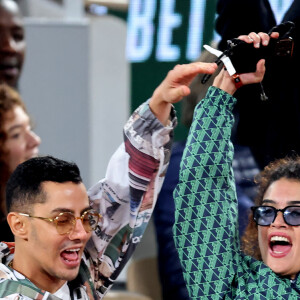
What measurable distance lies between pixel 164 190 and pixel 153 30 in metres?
2.02

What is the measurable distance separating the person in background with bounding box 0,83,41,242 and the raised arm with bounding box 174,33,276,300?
3.54 feet

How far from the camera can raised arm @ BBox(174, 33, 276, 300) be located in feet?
5.54

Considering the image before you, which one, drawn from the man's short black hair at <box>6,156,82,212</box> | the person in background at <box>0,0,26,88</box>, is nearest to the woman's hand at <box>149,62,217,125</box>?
the man's short black hair at <box>6,156,82,212</box>

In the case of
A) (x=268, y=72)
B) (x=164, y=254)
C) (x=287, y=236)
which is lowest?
(x=164, y=254)

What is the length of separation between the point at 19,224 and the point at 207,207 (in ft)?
1.37

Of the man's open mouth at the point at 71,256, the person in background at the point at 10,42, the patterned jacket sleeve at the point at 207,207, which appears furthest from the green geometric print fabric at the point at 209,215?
the person in background at the point at 10,42

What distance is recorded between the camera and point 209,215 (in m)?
1.70

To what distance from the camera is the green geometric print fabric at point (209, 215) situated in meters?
1.69

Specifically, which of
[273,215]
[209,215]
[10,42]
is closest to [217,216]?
[209,215]

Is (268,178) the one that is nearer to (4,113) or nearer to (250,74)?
(250,74)

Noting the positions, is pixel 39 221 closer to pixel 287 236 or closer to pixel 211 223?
pixel 211 223

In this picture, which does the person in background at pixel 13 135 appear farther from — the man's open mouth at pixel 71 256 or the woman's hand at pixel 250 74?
the woman's hand at pixel 250 74

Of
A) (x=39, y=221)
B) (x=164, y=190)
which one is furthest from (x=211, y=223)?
(x=164, y=190)

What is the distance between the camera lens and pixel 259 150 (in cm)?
219
